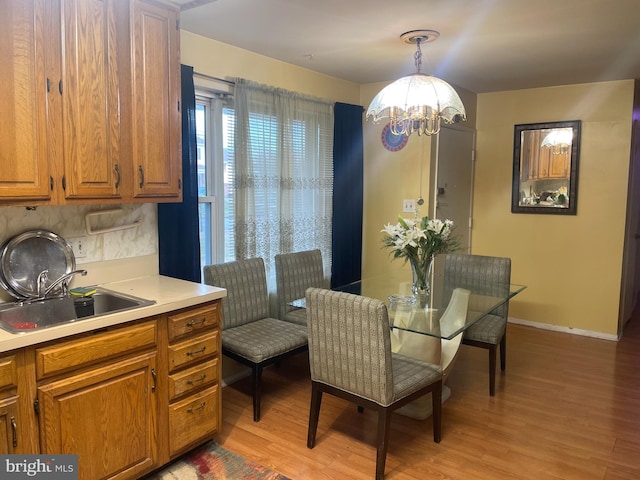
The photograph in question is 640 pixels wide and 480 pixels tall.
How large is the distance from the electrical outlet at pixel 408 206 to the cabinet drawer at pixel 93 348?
9.00 feet

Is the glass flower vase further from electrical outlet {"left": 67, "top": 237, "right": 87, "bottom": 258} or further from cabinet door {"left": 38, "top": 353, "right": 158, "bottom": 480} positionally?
electrical outlet {"left": 67, "top": 237, "right": 87, "bottom": 258}

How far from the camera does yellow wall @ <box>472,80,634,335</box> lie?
14.3ft

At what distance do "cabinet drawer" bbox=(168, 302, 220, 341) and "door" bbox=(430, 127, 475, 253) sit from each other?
249 cm

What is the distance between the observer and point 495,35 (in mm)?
2922

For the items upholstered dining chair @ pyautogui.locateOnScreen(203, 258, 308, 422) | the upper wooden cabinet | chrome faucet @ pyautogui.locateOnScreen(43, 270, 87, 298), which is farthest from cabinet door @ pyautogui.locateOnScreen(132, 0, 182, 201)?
upholstered dining chair @ pyautogui.locateOnScreen(203, 258, 308, 422)

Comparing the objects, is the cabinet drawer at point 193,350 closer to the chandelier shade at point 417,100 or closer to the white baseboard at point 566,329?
the chandelier shade at point 417,100

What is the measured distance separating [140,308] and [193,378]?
0.50 m

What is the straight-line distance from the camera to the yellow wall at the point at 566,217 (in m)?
4.36

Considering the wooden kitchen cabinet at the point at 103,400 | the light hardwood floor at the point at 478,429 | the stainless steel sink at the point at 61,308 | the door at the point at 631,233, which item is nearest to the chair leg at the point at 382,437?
the light hardwood floor at the point at 478,429

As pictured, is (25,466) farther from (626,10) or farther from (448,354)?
(626,10)

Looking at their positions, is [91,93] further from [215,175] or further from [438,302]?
[438,302]

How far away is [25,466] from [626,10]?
135 inches

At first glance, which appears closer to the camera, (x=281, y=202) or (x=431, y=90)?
(x=431, y=90)

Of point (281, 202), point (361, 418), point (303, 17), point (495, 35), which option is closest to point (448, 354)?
point (361, 418)
